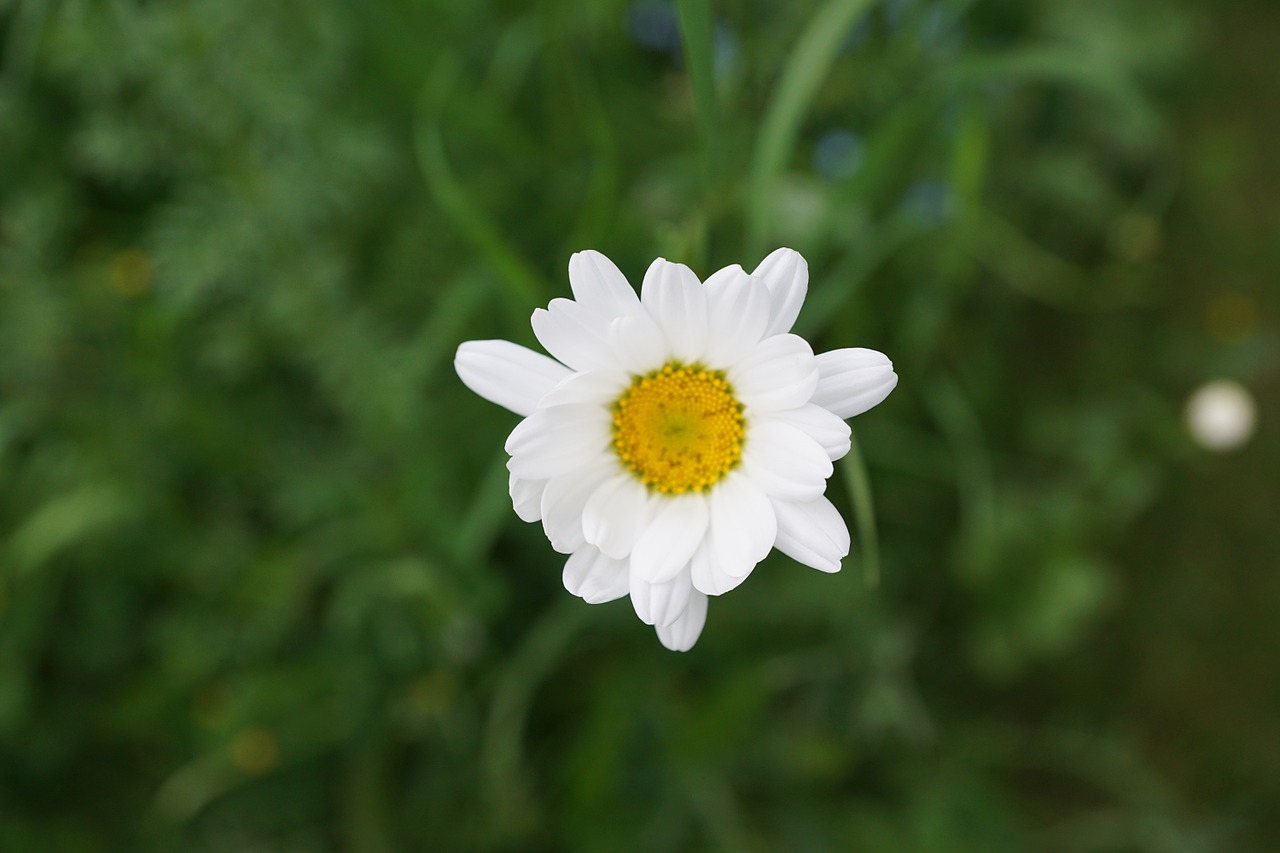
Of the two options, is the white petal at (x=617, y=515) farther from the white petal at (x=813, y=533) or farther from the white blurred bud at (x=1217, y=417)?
the white blurred bud at (x=1217, y=417)

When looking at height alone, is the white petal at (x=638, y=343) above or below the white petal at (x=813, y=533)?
above

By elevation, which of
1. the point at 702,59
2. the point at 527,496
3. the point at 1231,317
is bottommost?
the point at 527,496

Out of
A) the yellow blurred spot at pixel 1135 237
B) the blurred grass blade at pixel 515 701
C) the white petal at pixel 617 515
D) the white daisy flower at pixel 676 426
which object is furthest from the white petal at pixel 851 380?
the yellow blurred spot at pixel 1135 237

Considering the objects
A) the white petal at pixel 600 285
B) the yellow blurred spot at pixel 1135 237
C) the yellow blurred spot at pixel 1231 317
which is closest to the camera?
the white petal at pixel 600 285

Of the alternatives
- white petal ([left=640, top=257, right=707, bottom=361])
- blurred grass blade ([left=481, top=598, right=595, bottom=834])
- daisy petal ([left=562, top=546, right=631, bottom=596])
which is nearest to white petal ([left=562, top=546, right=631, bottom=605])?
daisy petal ([left=562, top=546, right=631, bottom=596])

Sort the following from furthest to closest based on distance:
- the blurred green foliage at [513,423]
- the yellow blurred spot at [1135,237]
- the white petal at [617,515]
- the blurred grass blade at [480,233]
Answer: the yellow blurred spot at [1135,237] → the blurred green foliage at [513,423] → the blurred grass blade at [480,233] → the white petal at [617,515]

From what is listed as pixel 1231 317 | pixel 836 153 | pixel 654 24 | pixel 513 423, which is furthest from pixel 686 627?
pixel 1231 317

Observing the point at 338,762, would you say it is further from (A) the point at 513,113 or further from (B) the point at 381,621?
(A) the point at 513,113

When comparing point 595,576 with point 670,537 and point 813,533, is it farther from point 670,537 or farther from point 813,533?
point 813,533
